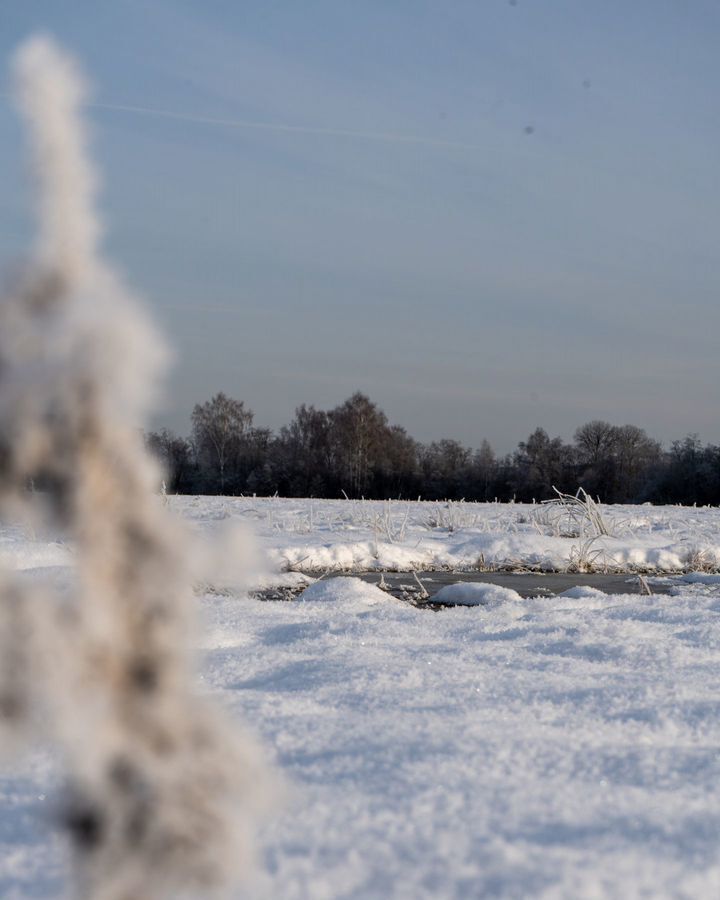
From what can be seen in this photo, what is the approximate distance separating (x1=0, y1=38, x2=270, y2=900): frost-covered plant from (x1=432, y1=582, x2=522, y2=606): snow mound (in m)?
4.19

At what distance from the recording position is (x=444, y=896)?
1.24 metres

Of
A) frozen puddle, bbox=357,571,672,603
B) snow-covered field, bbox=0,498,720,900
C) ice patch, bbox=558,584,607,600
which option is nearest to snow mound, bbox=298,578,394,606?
snow-covered field, bbox=0,498,720,900

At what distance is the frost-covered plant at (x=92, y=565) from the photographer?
0.83 m

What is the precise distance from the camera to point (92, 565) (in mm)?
841

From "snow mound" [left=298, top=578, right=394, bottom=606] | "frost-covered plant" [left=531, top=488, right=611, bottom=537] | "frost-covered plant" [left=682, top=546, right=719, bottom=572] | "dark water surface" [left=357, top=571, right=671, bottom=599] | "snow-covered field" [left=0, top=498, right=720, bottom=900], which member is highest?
"frost-covered plant" [left=531, top=488, right=611, bottom=537]

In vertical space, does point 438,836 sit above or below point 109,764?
below

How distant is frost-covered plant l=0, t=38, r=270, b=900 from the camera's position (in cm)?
83

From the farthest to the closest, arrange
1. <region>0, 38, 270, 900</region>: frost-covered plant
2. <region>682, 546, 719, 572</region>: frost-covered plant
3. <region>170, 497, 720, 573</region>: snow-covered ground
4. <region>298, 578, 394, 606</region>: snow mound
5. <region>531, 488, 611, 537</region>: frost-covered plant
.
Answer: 1. <region>531, 488, 611, 537</region>: frost-covered plant
2. <region>682, 546, 719, 572</region>: frost-covered plant
3. <region>170, 497, 720, 573</region>: snow-covered ground
4. <region>298, 578, 394, 606</region>: snow mound
5. <region>0, 38, 270, 900</region>: frost-covered plant

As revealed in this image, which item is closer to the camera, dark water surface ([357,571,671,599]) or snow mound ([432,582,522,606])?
snow mound ([432,582,522,606])

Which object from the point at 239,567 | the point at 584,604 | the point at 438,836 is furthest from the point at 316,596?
the point at 239,567

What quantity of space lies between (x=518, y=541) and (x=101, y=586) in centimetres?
757

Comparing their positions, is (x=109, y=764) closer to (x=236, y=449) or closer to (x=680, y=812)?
(x=680, y=812)

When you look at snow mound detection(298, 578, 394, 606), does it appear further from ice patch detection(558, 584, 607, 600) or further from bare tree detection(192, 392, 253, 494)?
bare tree detection(192, 392, 253, 494)

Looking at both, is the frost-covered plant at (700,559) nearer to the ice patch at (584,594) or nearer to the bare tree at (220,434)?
the ice patch at (584,594)
